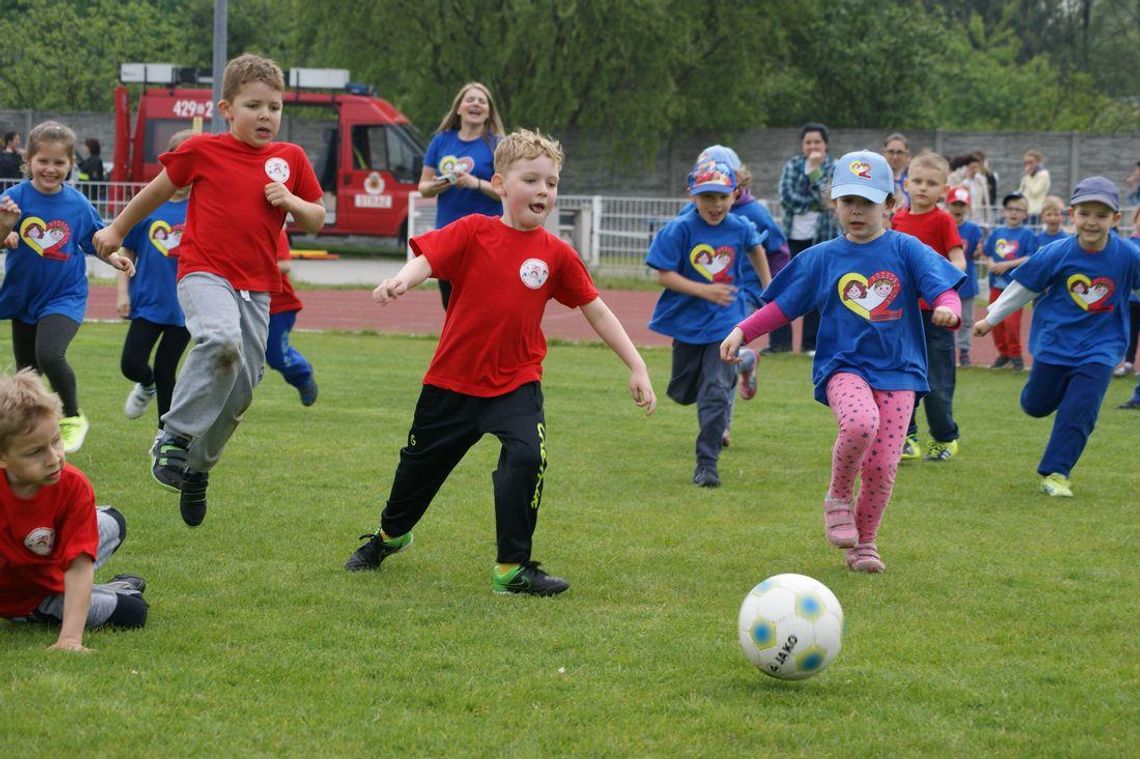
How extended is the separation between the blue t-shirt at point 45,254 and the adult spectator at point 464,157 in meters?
3.19

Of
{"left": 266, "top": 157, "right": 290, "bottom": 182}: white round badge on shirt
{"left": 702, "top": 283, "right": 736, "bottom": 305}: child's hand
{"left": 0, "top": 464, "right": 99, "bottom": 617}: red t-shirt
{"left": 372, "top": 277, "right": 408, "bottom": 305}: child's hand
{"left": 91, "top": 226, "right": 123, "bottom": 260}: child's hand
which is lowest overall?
{"left": 0, "top": 464, "right": 99, "bottom": 617}: red t-shirt

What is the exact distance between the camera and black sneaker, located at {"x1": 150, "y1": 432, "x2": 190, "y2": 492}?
21.7 feet

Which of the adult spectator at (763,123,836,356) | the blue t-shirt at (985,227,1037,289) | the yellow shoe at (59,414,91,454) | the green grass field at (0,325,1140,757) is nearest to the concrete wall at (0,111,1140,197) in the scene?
the adult spectator at (763,123,836,356)

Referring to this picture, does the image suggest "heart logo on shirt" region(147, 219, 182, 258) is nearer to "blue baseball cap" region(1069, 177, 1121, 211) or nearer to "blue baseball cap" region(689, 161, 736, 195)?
"blue baseball cap" region(689, 161, 736, 195)

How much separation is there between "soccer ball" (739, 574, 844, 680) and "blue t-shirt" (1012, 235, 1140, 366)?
437 cm

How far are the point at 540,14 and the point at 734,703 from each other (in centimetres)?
3095

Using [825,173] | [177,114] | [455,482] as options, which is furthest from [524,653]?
[177,114]

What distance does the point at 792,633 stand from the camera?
16.2ft

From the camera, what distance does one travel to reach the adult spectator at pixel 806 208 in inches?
656

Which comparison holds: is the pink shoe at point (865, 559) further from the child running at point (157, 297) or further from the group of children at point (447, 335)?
the child running at point (157, 297)

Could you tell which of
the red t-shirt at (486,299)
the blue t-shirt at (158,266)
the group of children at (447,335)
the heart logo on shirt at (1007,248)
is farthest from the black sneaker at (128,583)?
the heart logo on shirt at (1007,248)

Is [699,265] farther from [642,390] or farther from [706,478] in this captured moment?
[642,390]

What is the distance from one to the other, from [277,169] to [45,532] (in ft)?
7.74

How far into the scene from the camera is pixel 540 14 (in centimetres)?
3431
